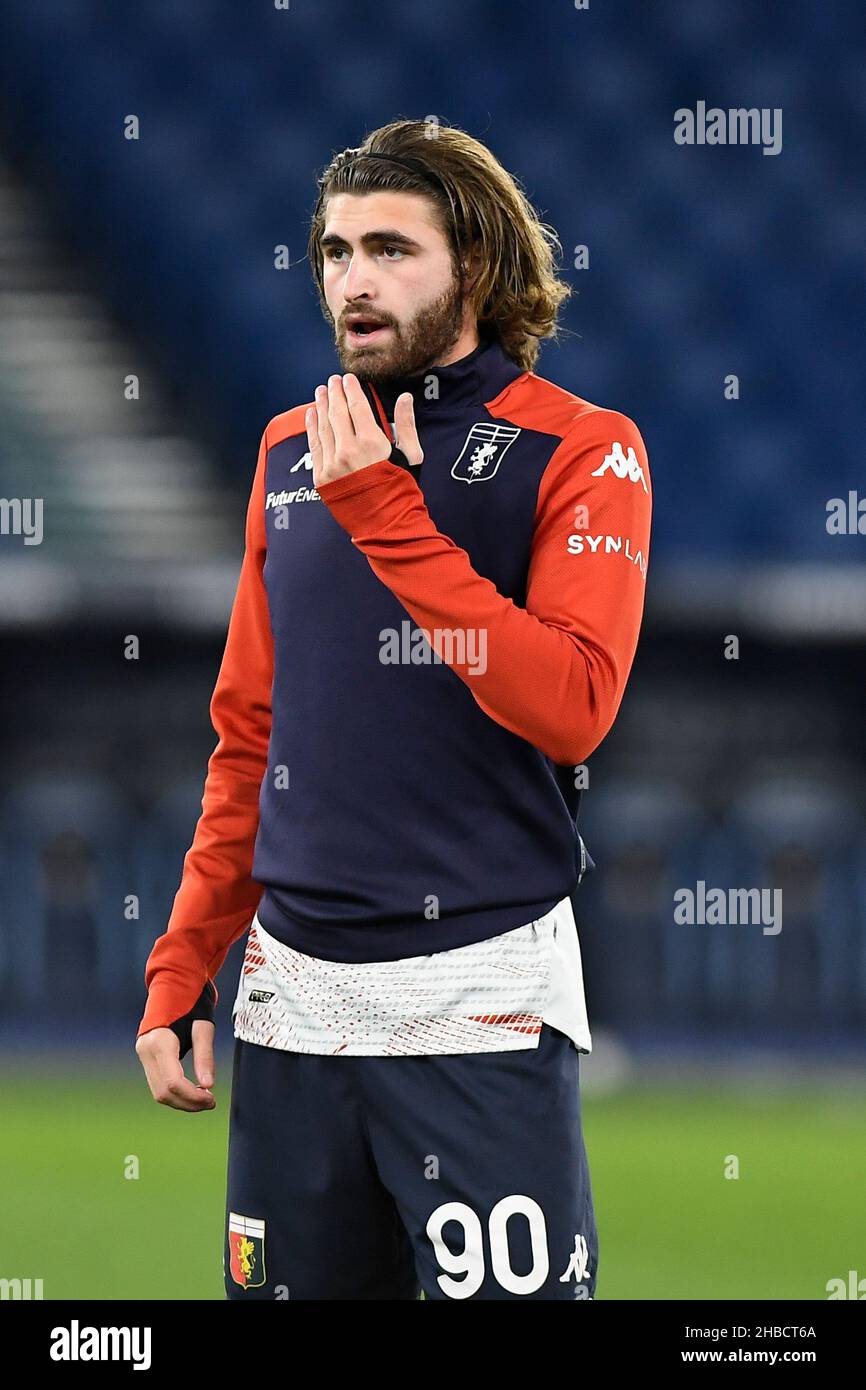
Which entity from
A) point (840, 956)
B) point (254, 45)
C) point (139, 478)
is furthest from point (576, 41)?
point (840, 956)

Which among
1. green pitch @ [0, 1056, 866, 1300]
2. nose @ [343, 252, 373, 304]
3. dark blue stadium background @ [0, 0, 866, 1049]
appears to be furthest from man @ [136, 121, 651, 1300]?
dark blue stadium background @ [0, 0, 866, 1049]

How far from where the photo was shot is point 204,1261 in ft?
9.83

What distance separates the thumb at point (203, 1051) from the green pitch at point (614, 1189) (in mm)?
1559

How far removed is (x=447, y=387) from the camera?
4.49ft

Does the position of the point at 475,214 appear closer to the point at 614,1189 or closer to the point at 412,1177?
the point at 412,1177

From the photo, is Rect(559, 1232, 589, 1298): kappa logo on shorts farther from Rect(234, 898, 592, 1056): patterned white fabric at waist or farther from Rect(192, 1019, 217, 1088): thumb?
Rect(192, 1019, 217, 1088): thumb

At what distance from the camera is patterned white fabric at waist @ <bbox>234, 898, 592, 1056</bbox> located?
1.26 m

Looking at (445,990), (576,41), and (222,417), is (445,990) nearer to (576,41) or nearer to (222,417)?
(222,417)

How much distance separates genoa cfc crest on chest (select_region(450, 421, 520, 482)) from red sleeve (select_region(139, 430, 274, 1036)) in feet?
0.68

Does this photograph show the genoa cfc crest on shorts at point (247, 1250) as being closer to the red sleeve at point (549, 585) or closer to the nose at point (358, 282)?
the red sleeve at point (549, 585)

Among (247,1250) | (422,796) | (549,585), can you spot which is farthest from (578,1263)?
(549,585)

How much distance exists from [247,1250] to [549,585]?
1.86ft

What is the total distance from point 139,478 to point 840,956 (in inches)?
106

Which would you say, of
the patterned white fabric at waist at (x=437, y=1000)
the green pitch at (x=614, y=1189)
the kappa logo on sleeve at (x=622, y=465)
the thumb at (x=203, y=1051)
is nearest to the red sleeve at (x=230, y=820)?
the thumb at (x=203, y=1051)
